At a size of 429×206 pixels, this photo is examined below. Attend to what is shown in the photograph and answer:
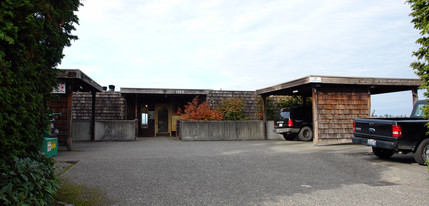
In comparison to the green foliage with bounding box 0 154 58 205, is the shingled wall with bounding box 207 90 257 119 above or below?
above

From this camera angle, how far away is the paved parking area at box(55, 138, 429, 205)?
458 centimetres

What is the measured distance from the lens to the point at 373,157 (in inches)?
370

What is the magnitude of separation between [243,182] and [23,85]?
13.2 ft

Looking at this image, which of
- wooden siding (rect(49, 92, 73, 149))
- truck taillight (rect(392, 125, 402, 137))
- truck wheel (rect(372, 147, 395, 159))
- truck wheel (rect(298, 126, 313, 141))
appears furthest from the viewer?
truck wheel (rect(298, 126, 313, 141))

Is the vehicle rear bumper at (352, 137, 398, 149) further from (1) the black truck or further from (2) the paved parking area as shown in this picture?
(1) the black truck

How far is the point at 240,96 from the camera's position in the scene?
2030 centimetres

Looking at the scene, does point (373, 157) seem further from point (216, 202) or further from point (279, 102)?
point (279, 102)

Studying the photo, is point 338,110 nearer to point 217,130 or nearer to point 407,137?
point 407,137

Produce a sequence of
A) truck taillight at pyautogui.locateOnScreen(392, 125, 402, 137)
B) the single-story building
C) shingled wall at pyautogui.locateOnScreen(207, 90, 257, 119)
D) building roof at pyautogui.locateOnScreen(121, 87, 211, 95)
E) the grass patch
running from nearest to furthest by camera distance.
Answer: the grass patch
truck taillight at pyautogui.locateOnScreen(392, 125, 402, 137)
the single-story building
building roof at pyautogui.locateOnScreen(121, 87, 211, 95)
shingled wall at pyautogui.locateOnScreen(207, 90, 257, 119)

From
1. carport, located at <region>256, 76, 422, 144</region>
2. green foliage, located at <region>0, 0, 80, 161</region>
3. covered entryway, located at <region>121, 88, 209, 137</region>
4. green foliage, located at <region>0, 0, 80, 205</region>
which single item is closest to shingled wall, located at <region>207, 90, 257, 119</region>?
covered entryway, located at <region>121, 88, 209, 137</region>

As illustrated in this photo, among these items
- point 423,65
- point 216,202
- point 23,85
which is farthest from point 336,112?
point 23,85

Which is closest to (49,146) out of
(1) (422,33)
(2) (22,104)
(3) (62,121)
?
(2) (22,104)

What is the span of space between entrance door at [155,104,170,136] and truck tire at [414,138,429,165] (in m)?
16.5

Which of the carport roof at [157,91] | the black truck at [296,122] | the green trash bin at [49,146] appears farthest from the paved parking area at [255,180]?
the carport roof at [157,91]
